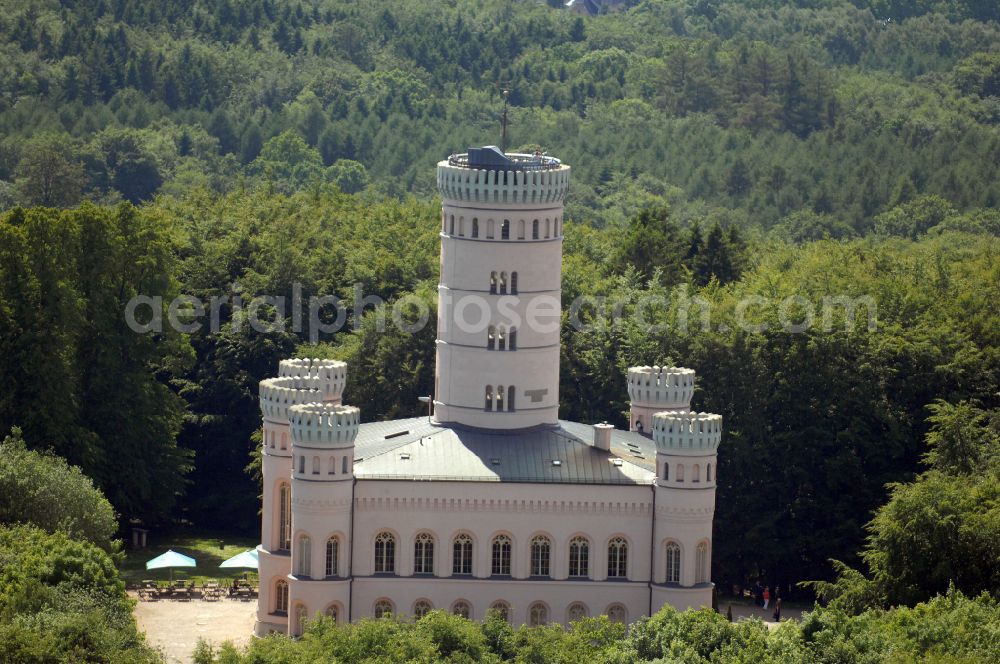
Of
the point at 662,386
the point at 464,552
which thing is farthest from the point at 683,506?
the point at 662,386

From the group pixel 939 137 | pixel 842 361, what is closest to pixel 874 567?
pixel 842 361

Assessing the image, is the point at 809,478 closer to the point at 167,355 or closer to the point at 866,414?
the point at 866,414

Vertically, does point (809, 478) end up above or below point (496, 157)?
below

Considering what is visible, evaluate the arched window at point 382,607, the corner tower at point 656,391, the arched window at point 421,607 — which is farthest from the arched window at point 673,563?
the arched window at point 382,607

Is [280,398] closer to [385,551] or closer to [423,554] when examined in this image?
[385,551]

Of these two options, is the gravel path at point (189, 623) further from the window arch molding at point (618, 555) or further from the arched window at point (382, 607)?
the window arch molding at point (618, 555)

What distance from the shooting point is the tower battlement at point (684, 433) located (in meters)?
81.5

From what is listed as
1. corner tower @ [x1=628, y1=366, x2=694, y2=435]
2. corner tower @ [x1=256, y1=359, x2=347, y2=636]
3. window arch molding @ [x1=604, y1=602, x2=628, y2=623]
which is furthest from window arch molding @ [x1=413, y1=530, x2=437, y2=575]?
corner tower @ [x1=628, y1=366, x2=694, y2=435]

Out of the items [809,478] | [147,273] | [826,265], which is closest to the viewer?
[809,478]

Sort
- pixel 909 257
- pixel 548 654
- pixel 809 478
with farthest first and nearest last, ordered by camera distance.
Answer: pixel 909 257 → pixel 809 478 → pixel 548 654

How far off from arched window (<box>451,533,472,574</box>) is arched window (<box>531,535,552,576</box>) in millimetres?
1977

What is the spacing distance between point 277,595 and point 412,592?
4736mm

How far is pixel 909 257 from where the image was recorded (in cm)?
13500

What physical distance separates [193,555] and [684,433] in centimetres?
2648
